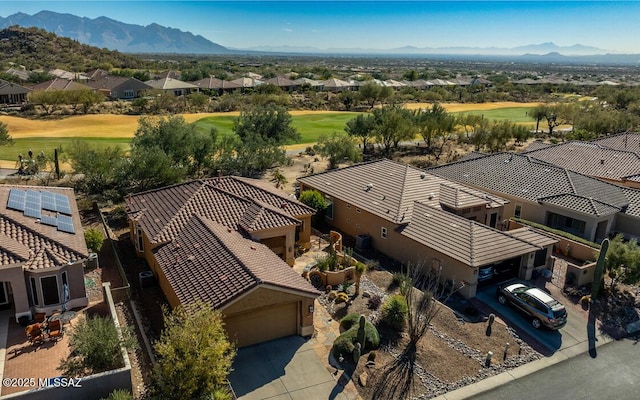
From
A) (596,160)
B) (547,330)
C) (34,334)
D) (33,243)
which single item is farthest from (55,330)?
(596,160)

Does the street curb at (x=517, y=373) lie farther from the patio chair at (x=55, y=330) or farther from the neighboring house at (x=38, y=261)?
the neighboring house at (x=38, y=261)

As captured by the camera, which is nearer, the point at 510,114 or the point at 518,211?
the point at 518,211

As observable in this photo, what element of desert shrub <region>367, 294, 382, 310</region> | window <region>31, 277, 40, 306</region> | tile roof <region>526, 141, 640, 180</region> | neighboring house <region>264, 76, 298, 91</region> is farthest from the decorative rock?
neighboring house <region>264, 76, 298, 91</region>

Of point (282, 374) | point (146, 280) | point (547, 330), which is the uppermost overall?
point (146, 280)

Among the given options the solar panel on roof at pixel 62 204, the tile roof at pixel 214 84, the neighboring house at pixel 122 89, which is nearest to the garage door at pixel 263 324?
the solar panel on roof at pixel 62 204

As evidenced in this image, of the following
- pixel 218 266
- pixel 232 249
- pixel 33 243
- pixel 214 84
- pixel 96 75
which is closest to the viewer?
pixel 33 243

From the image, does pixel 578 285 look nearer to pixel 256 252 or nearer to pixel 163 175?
pixel 256 252

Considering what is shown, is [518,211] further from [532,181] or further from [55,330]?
[55,330]
